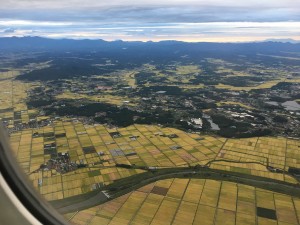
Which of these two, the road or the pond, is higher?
the road

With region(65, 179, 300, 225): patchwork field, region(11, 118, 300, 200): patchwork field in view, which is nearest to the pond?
region(11, 118, 300, 200): patchwork field

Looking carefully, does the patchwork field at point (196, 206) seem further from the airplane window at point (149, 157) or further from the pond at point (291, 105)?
the pond at point (291, 105)

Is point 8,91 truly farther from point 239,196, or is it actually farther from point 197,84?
point 239,196

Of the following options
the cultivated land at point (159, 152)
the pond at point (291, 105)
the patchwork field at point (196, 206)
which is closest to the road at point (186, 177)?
the cultivated land at point (159, 152)

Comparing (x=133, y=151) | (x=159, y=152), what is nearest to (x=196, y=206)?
(x=159, y=152)

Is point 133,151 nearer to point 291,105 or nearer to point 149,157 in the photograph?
point 149,157

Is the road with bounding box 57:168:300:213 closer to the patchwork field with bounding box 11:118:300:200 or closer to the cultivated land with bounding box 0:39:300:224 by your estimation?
the cultivated land with bounding box 0:39:300:224
